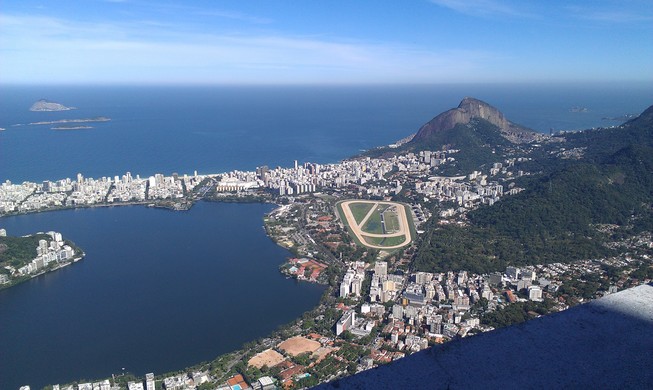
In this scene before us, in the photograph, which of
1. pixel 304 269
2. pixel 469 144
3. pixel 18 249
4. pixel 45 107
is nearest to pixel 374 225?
pixel 304 269

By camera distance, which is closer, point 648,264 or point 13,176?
point 648,264

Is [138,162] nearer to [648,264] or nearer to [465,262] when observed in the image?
[465,262]

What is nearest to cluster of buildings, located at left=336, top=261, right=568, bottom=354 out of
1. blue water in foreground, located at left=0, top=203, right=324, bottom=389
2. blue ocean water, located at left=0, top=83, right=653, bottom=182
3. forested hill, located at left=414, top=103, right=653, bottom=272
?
forested hill, located at left=414, top=103, right=653, bottom=272

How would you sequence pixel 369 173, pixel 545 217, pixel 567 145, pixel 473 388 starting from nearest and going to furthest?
pixel 473 388 < pixel 545 217 < pixel 369 173 < pixel 567 145

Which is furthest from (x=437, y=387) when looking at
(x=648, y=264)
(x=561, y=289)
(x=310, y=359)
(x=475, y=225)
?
(x=475, y=225)

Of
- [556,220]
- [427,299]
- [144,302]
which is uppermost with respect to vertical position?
[556,220]

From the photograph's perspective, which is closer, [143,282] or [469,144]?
[143,282]

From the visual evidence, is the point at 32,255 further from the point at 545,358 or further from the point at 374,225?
the point at 545,358
